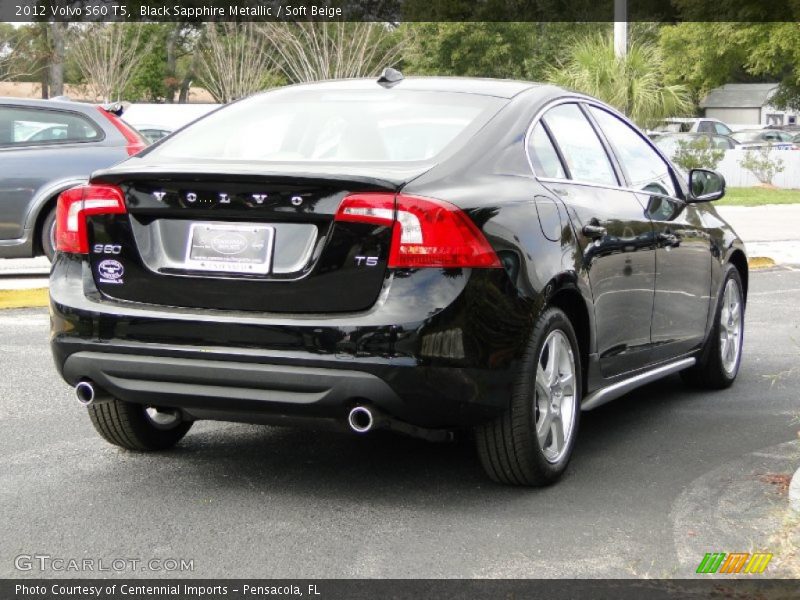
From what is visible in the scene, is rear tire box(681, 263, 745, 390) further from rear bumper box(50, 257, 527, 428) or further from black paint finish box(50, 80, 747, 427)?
rear bumper box(50, 257, 527, 428)

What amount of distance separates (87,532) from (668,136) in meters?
24.3

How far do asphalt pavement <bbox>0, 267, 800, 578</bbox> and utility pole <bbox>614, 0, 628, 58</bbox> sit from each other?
16.5 meters

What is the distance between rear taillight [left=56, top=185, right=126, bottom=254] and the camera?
4.92 m

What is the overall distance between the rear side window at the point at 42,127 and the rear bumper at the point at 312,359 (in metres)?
7.79

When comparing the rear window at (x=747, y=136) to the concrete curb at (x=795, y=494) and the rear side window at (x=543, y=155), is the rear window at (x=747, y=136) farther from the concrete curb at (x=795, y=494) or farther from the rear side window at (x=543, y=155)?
the concrete curb at (x=795, y=494)

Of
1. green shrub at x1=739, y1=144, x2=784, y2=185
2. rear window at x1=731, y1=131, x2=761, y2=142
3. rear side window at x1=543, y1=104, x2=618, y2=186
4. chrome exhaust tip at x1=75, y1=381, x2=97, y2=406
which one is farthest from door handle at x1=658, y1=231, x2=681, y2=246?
rear window at x1=731, y1=131, x2=761, y2=142

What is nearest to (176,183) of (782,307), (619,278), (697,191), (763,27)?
(619,278)

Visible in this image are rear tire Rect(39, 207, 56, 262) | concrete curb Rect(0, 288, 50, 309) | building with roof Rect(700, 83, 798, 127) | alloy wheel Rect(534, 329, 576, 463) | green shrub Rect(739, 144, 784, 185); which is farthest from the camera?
building with roof Rect(700, 83, 798, 127)

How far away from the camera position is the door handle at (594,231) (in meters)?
5.44

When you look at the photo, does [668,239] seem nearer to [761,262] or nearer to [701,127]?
[761,262]

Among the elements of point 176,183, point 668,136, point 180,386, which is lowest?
point 668,136

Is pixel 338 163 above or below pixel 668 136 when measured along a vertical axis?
above

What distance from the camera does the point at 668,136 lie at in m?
27.5

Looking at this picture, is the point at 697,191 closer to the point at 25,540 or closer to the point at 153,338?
the point at 153,338
